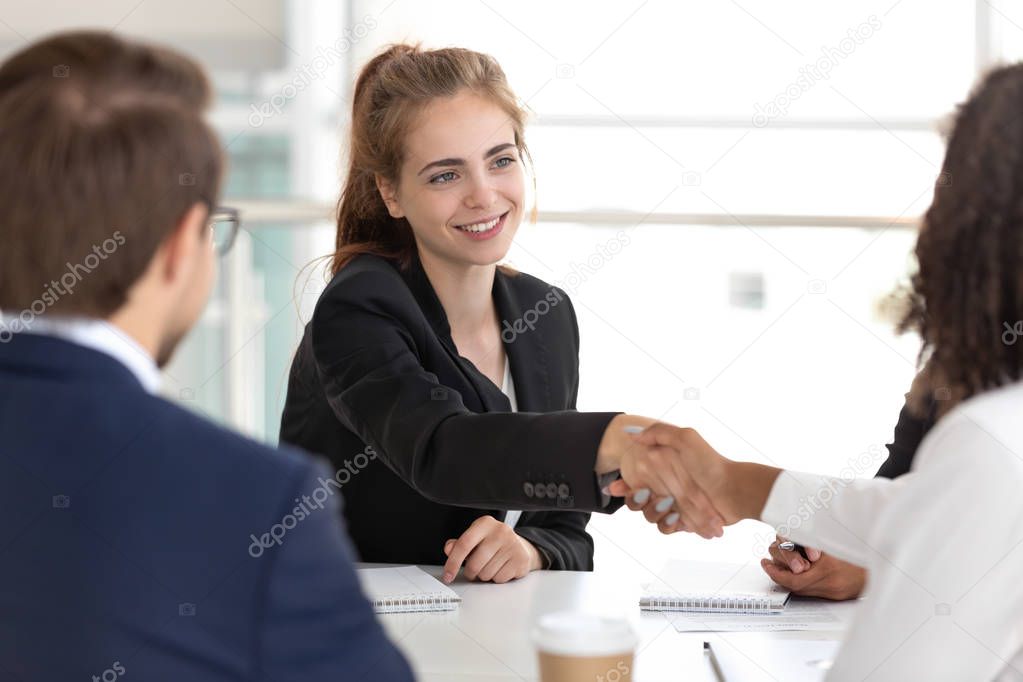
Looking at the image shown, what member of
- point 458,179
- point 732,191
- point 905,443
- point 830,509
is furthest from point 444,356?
point 732,191

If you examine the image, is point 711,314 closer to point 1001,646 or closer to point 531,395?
point 531,395

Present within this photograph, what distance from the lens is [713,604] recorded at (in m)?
1.43

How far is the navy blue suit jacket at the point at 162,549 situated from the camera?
0.79 metres

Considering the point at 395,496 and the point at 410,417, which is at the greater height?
the point at 410,417

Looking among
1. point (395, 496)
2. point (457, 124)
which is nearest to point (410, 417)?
point (395, 496)

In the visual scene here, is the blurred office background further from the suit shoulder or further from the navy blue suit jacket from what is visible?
the navy blue suit jacket

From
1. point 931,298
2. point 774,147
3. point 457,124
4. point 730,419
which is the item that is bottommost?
point 730,419

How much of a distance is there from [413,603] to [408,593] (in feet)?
0.07

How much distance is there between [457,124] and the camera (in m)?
1.93

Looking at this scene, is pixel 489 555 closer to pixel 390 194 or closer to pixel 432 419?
pixel 432 419

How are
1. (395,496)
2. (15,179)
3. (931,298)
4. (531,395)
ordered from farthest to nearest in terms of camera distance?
(531,395) < (395,496) < (931,298) < (15,179)

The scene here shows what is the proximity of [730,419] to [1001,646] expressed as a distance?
122 inches

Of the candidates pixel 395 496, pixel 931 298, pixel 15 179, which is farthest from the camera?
pixel 395 496

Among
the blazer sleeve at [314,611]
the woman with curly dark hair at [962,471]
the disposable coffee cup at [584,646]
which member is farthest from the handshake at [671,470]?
the blazer sleeve at [314,611]
